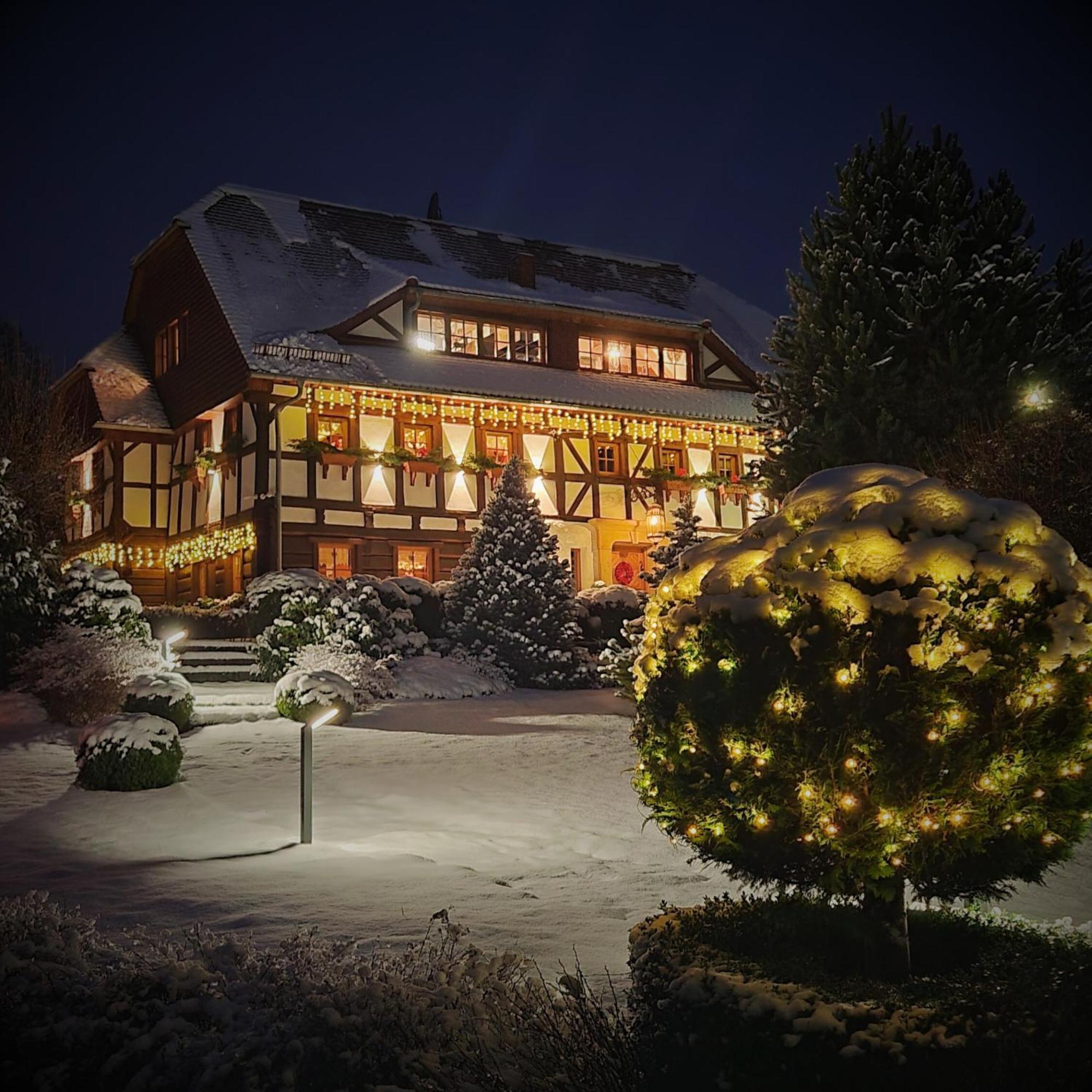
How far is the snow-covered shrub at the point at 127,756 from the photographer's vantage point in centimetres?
1132

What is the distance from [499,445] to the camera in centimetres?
2939

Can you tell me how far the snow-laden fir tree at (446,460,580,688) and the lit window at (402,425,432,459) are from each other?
230 inches

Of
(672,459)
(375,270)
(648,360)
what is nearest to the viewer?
(375,270)

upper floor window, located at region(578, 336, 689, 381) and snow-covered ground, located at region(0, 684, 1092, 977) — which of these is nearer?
snow-covered ground, located at region(0, 684, 1092, 977)

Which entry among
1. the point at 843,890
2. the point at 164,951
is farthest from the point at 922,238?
the point at 164,951

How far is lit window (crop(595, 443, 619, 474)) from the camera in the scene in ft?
101

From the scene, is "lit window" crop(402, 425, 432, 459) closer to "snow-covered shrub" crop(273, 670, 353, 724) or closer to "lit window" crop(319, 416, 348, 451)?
"lit window" crop(319, 416, 348, 451)

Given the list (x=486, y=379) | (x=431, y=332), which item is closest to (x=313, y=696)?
(x=486, y=379)

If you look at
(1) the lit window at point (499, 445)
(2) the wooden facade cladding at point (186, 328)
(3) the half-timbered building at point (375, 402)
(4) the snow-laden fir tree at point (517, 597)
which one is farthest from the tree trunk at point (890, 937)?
Result: (1) the lit window at point (499, 445)

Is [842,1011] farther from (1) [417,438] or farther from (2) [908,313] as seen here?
(1) [417,438]

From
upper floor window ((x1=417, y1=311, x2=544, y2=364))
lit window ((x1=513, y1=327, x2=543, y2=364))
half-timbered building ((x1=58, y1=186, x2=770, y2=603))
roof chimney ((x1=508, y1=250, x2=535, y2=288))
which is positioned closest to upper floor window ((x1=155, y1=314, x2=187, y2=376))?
half-timbered building ((x1=58, y1=186, x2=770, y2=603))

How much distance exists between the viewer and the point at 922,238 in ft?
51.6

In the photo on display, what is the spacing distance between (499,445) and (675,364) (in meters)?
6.63

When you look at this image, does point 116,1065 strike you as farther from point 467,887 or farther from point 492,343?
point 492,343
